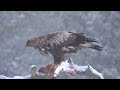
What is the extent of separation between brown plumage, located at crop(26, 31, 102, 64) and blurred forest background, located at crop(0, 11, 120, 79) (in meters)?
0.05

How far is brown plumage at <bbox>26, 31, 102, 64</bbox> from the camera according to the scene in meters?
3.11

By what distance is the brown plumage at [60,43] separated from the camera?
3111mm

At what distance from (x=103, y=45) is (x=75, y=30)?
0.35 metres

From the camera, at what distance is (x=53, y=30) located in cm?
313

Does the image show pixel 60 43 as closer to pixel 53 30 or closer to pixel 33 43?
pixel 53 30

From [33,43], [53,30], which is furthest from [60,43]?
[33,43]

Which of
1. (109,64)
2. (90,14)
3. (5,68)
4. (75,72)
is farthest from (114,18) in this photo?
(5,68)

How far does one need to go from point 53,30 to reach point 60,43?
163 millimetres

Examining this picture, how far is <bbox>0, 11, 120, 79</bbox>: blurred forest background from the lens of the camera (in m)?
3.06

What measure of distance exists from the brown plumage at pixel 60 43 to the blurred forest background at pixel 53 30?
0.05 meters
